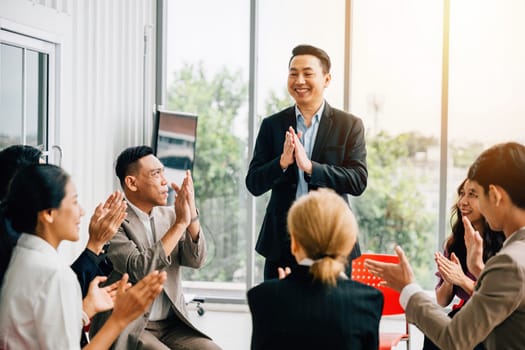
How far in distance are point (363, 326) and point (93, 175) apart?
3.06 metres

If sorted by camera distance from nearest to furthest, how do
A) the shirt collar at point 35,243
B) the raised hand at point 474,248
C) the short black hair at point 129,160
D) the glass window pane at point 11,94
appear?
the shirt collar at point 35,243
the raised hand at point 474,248
the short black hair at point 129,160
the glass window pane at point 11,94

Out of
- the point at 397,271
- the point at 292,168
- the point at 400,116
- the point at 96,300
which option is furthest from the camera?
the point at 400,116

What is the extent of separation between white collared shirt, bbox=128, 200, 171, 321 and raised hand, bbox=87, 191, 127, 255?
54 cm

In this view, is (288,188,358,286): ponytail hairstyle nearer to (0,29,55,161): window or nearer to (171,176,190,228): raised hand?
(171,176,190,228): raised hand

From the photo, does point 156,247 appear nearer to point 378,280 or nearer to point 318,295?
point 318,295

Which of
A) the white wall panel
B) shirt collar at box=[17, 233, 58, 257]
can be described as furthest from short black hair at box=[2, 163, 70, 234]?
the white wall panel

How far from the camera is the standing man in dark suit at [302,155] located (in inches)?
134

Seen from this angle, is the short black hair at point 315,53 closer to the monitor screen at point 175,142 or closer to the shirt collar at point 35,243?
the monitor screen at point 175,142

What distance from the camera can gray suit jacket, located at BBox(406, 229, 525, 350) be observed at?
2008 mm

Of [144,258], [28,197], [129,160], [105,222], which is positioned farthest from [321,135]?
[28,197]

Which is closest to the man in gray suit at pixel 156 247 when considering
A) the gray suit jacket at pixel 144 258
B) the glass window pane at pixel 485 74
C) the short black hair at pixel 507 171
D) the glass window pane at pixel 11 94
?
the gray suit jacket at pixel 144 258

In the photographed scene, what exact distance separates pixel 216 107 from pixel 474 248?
3386 mm

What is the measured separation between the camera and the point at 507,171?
7.04 ft

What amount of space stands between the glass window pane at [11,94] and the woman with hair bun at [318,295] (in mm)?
2232
